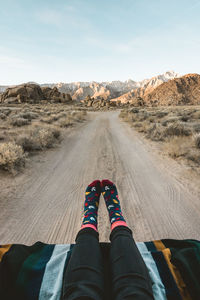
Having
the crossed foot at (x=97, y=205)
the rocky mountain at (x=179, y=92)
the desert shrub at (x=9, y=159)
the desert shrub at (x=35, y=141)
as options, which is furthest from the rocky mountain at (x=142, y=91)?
the crossed foot at (x=97, y=205)

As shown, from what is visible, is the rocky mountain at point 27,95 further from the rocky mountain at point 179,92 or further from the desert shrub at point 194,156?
the desert shrub at point 194,156

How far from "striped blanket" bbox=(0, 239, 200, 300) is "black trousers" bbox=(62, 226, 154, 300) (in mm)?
127

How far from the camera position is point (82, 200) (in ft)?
9.05

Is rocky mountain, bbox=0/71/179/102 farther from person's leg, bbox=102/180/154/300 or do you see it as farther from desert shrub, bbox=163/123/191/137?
person's leg, bbox=102/180/154/300

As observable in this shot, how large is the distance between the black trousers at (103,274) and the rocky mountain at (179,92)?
2872 inches

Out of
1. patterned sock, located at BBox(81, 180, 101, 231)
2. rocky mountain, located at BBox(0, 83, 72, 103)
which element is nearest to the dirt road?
patterned sock, located at BBox(81, 180, 101, 231)

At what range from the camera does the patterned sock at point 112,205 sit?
1767 millimetres

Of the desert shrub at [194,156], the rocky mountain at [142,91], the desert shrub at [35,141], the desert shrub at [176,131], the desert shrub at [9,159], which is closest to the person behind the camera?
the desert shrub at [9,159]

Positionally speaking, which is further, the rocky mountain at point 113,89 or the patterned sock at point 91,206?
the rocky mountain at point 113,89

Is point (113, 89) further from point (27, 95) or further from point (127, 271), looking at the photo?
point (127, 271)

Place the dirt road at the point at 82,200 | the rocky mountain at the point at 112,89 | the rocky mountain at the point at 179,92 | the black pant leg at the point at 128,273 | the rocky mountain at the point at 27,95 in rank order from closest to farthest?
the black pant leg at the point at 128,273 → the dirt road at the point at 82,200 → the rocky mountain at the point at 27,95 → the rocky mountain at the point at 179,92 → the rocky mountain at the point at 112,89

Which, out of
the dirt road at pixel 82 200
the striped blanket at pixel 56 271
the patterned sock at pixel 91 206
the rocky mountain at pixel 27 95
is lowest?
the dirt road at pixel 82 200

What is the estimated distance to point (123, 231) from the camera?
4.81ft

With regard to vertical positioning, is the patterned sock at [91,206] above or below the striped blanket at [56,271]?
below
